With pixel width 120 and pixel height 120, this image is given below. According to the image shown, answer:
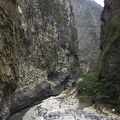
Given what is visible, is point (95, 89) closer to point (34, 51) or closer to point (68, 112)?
point (68, 112)

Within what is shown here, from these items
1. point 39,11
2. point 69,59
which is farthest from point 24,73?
point 69,59

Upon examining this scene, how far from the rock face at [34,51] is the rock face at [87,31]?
67.4ft

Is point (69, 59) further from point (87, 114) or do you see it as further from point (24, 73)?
point (87, 114)

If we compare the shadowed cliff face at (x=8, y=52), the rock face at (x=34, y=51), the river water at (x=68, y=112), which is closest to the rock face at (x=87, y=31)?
the rock face at (x=34, y=51)

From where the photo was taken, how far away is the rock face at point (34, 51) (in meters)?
33.5

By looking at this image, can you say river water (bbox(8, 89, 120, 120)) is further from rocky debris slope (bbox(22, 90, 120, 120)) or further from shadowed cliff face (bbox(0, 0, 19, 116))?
shadowed cliff face (bbox(0, 0, 19, 116))

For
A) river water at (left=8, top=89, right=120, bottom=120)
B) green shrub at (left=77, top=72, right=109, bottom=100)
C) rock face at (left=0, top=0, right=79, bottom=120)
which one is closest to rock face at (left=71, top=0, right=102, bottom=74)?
rock face at (left=0, top=0, right=79, bottom=120)

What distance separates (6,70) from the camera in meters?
32.4

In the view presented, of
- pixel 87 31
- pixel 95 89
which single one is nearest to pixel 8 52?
pixel 95 89

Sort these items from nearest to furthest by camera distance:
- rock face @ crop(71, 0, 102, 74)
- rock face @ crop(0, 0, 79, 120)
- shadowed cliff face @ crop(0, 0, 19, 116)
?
shadowed cliff face @ crop(0, 0, 19, 116) < rock face @ crop(0, 0, 79, 120) < rock face @ crop(71, 0, 102, 74)

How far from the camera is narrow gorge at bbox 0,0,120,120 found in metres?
17.9

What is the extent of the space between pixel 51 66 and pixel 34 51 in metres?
5.45

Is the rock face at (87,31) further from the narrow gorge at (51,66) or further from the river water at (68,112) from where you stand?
the river water at (68,112)

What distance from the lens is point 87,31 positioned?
378 feet
